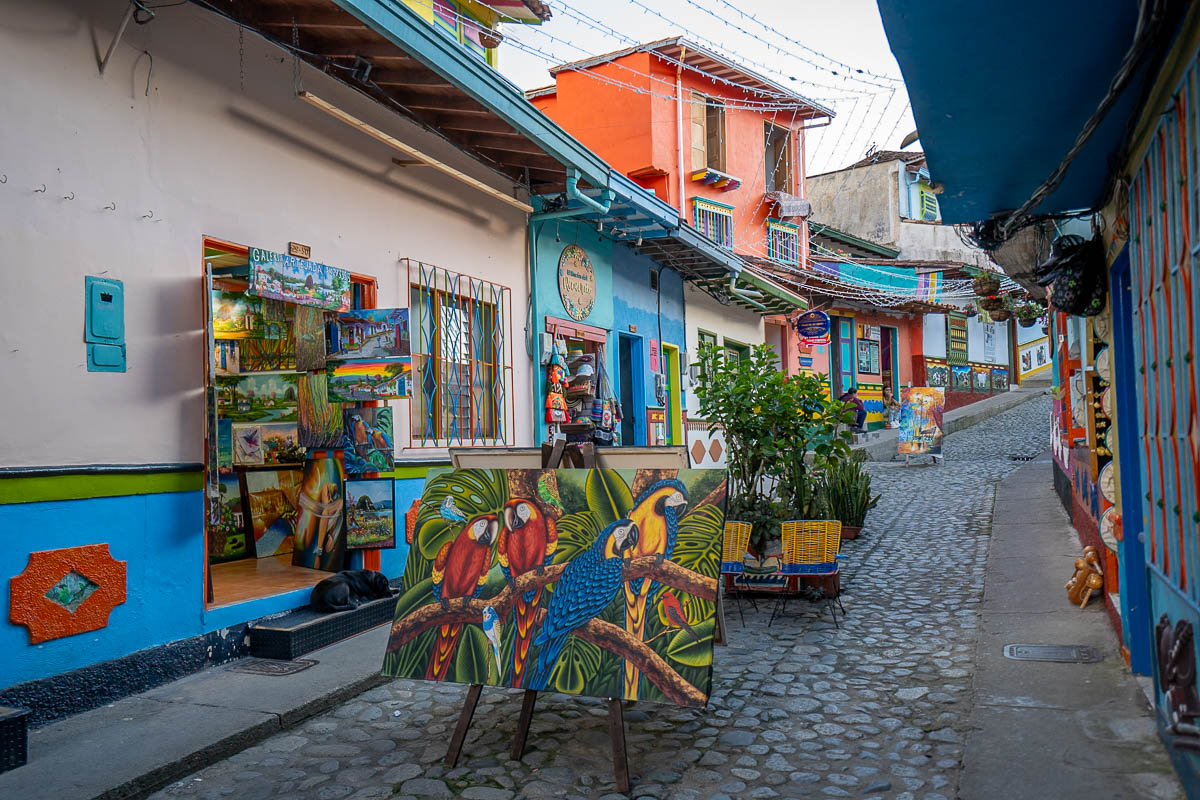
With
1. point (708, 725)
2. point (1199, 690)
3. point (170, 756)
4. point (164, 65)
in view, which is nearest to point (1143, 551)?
point (1199, 690)

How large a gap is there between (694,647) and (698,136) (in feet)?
53.0

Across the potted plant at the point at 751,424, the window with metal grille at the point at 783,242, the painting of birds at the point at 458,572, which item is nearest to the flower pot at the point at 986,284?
the potted plant at the point at 751,424

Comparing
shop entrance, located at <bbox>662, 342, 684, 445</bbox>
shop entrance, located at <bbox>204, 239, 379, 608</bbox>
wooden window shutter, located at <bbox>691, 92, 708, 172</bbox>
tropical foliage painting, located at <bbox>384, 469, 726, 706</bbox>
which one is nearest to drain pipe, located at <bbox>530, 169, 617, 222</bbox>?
shop entrance, located at <bbox>204, 239, 379, 608</bbox>

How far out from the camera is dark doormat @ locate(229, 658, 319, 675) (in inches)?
203

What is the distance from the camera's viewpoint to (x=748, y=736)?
415cm

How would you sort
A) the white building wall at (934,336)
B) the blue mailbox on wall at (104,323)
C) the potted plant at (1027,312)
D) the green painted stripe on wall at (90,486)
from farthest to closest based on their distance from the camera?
the white building wall at (934,336) → the potted plant at (1027,312) → the blue mailbox on wall at (104,323) → the green painted stripe on wall at (90,486)

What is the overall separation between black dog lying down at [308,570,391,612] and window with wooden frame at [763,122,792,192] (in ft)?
53.1

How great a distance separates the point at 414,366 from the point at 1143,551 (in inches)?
213

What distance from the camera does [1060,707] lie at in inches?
167

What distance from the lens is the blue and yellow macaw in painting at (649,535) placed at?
3533 mm

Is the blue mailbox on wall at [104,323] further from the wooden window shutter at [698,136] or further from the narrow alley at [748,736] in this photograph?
the wooden window shutter at [698,136]

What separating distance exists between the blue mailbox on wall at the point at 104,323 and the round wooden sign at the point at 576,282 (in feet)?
18.4

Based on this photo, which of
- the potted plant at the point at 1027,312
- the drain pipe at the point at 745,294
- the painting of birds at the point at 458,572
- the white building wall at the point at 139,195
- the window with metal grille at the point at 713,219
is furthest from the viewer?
the window with metal grille at the point at 713,219

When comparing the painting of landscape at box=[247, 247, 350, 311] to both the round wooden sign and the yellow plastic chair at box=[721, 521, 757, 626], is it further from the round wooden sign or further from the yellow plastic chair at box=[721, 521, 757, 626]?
the round wooden sign
